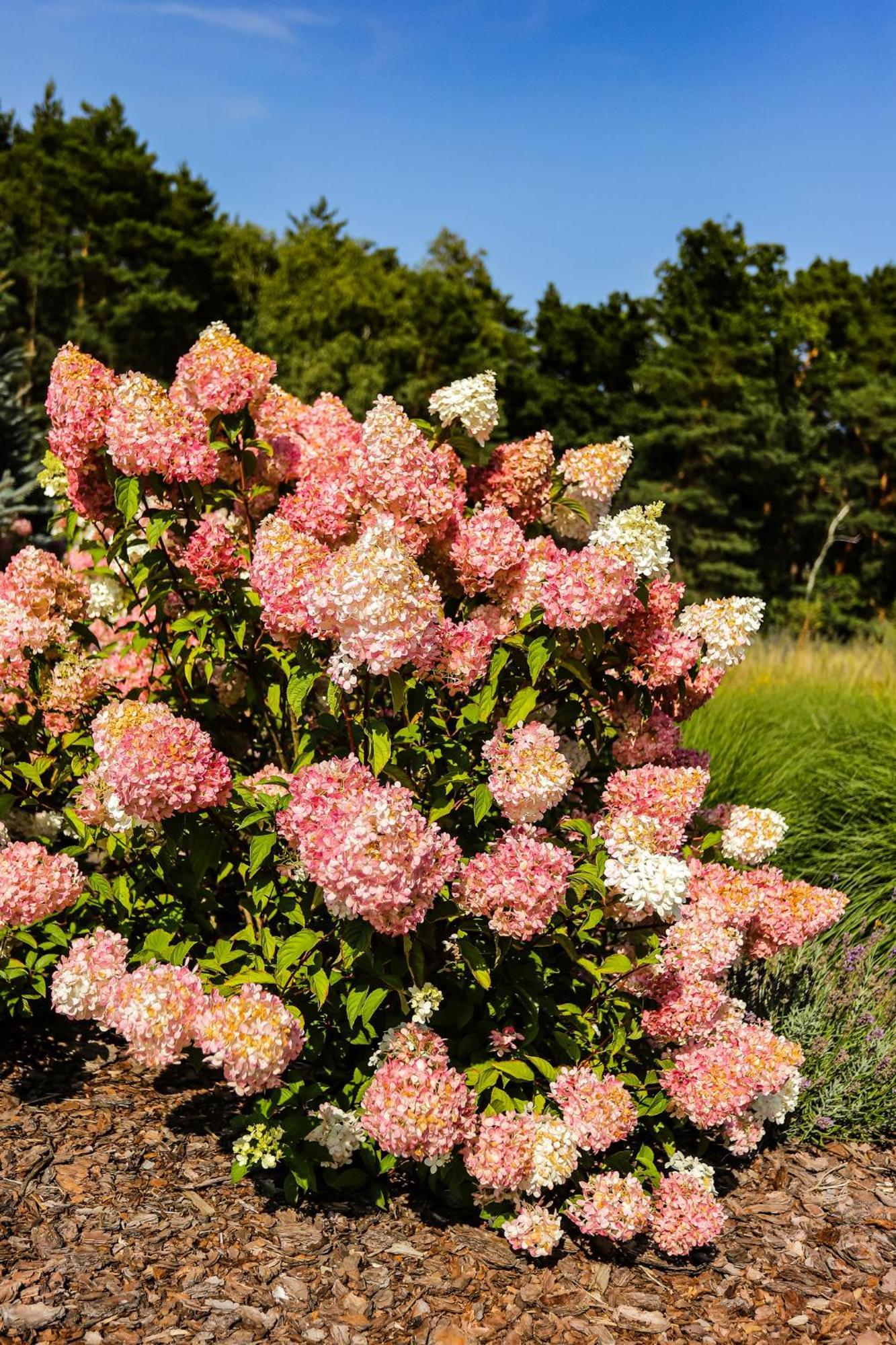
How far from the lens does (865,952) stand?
5.11 metres

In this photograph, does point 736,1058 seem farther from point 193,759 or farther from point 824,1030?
point 193,759

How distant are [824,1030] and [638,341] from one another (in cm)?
3139

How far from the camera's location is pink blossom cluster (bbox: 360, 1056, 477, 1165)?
112 inches

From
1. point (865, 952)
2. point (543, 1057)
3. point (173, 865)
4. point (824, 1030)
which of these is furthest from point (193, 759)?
point (865, 952)

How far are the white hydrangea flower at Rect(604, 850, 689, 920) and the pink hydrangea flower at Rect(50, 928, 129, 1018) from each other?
148cm

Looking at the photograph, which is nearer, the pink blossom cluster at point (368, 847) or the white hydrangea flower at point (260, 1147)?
the pink blossom cluster at point (368, 847)

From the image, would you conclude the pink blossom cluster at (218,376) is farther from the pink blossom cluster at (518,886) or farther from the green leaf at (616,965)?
the green leaf at (616,965)

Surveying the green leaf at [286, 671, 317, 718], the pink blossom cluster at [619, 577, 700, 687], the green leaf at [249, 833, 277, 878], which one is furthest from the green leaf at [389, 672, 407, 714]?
the pink blossom cluster at [619, 577, 700, 687]

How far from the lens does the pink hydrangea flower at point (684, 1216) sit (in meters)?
3.10

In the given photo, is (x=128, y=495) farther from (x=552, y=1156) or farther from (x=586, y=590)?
(x=552, y=1156)

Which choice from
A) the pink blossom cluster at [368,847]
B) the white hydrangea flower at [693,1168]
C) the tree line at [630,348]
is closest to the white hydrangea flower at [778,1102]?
the white hydrangea flower at [693,1168]

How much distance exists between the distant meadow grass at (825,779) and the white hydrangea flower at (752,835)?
200 cm

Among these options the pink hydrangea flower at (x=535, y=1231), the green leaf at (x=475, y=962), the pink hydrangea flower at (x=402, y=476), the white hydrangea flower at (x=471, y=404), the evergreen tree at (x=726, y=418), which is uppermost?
the evergreen tree at (x=726, y=418)

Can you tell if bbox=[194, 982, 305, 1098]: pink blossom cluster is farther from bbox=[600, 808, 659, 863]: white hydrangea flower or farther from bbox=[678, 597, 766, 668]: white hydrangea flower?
bbox=[678, 597, 766, 668]: white hydrangea flower
